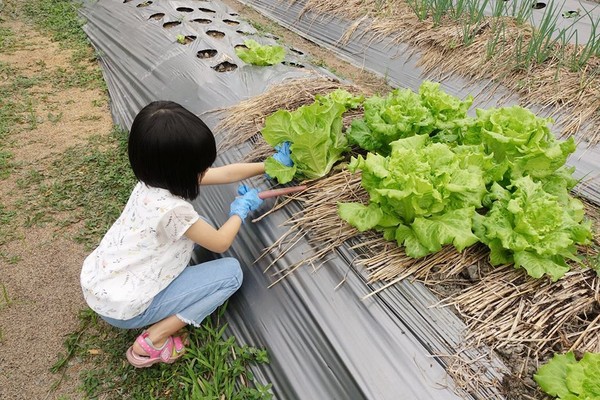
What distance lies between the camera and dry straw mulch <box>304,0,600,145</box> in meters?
3.13

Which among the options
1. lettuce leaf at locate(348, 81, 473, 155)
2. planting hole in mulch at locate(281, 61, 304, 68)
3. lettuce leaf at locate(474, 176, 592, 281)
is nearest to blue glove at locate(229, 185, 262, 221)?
lettuce leaf at locate(348, 81, 473, 155)

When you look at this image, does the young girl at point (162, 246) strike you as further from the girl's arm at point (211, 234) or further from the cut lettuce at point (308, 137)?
the cut lettuce at point (308, 137)

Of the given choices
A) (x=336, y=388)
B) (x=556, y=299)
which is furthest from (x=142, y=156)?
(x=556, y=299)

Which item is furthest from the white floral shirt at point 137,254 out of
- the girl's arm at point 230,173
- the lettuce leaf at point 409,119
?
the lettuce leaf at point 409,119

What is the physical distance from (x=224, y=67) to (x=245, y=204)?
1.88 m

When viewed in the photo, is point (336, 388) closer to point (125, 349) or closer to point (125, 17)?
point (125, 349)

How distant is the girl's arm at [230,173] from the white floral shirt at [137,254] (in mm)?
318

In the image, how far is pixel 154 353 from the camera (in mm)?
2018

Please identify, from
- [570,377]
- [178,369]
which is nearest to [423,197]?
[570,377]

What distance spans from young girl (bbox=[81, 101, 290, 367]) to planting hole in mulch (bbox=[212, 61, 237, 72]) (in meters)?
1.78

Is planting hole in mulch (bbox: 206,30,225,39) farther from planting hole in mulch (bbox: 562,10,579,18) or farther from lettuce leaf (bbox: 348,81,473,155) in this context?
planting hole in mulch (bbox: 562,10,579,18)

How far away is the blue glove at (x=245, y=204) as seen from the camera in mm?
2092

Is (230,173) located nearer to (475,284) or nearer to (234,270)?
(234,270)

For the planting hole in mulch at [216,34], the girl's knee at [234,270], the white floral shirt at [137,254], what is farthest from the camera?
the planting hole in mulch at [216,34]
